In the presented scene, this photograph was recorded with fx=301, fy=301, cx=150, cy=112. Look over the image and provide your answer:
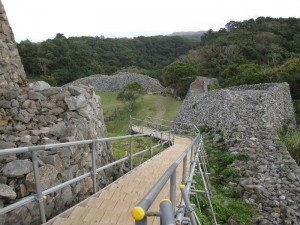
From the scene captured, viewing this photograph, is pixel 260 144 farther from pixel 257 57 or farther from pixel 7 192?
pixel 257 57

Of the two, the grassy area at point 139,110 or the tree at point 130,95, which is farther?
the tree at point 130,95

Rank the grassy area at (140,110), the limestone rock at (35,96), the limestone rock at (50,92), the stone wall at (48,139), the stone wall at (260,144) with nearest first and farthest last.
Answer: the stone wall at (48,139)
the limestone rock at (35,96)
the limestone rock at (50,92)
the stone wall at (260,144)
the grassy area at (140,110)

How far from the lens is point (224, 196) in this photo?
862cm

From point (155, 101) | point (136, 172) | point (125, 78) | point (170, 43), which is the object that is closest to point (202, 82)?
point (155, 101)

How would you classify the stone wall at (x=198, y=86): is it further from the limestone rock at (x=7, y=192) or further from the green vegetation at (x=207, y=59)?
the limestone rock at (x=7, y=192)

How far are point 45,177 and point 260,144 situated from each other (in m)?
9.34

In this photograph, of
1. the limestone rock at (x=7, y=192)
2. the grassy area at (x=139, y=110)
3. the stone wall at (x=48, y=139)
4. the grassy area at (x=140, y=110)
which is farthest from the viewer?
the grassy area at (x=140, y=110)

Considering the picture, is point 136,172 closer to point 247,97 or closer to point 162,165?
point 162,165

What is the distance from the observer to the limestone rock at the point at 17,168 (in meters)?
4.64

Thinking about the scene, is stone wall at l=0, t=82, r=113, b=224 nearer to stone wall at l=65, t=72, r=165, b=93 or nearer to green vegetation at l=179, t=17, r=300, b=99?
green vegetation at l=179, t=17, r=300, b=99

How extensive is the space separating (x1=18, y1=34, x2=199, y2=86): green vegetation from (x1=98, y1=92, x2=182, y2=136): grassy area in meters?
16.0

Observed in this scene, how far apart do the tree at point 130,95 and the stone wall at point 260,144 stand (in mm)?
9541

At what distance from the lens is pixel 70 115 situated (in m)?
6.88

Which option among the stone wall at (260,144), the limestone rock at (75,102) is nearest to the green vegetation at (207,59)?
the stone wall at (260,144)
